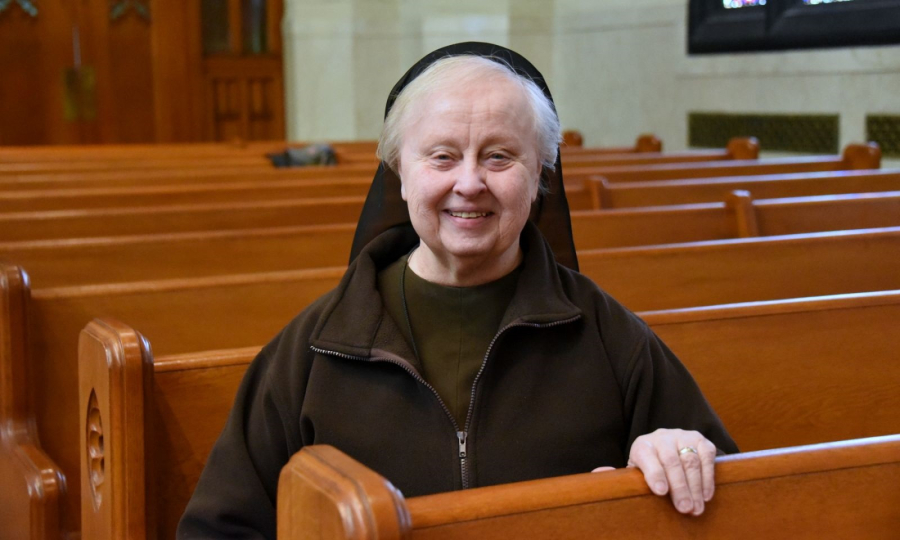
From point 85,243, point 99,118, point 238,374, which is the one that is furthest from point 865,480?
point 99,118

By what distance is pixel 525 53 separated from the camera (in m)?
8.54

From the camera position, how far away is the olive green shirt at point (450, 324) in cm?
167

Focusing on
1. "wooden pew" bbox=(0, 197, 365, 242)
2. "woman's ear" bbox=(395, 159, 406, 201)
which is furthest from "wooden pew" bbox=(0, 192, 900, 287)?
"woman's ear" bbox=(395, 159, 406, 201)

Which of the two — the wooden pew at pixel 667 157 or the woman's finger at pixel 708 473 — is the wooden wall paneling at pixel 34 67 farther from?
the woman's finger at pixel 708 473

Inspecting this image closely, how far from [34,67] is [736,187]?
6491mm

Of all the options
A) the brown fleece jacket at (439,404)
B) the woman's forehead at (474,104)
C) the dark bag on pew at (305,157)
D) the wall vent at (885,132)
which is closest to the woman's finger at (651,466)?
the brown fleece jacket at (439,404)

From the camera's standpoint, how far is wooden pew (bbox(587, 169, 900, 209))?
164 inches

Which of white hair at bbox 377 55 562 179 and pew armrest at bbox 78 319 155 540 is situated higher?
white hair at bbox 377 55 562 179

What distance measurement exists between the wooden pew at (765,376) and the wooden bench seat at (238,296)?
394mm

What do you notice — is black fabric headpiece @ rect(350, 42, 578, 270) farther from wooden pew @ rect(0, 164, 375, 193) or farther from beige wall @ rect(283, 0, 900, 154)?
beige wall @ rect(283, 0, 900, 154)

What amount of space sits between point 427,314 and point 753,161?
389 centimetres

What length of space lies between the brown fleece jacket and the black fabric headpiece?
21 cm

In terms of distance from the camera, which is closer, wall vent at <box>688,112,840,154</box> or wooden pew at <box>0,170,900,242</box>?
wooden pew at <box>0,170,900,242</box>

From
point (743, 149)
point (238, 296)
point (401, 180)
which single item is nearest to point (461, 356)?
point (401, 180)
